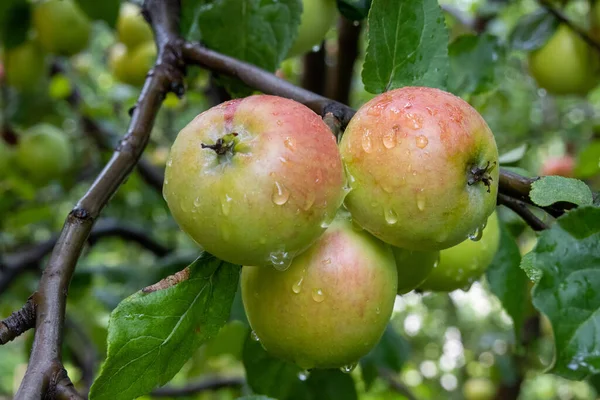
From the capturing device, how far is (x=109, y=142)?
188 centimetres

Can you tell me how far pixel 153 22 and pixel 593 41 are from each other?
3.00ft

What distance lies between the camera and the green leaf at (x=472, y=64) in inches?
42.7

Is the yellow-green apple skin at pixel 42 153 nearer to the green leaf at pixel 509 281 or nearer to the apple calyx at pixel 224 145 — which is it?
the green leaf at pixel 509 281

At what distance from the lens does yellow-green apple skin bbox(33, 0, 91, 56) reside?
1460 millimetres

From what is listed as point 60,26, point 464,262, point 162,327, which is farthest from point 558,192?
point 60,26

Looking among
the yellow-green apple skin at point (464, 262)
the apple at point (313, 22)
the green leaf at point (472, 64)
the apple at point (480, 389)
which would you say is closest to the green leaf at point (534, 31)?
the green leaf at point (472, 64)

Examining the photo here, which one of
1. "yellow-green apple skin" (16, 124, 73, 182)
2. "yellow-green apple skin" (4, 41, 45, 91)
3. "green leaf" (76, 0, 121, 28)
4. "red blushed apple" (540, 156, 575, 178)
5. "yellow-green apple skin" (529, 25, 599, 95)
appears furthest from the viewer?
"red blushed apple" (540, 156, 575, 178)

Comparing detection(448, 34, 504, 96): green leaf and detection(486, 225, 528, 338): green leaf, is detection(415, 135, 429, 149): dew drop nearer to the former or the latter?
detection(486, 225, 528, 338): green leaf

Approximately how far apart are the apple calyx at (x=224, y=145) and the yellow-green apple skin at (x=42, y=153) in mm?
1394

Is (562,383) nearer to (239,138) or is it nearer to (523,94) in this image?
(523,94)

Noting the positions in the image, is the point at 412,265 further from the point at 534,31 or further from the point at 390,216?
the point at 534,31

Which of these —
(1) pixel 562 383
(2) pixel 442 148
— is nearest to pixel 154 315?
(2) pixel 442 148

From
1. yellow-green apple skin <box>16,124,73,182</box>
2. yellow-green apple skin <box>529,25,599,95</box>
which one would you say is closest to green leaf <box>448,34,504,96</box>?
yellow-green apple skin <box>529,25,599,95</box>

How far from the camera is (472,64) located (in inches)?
43.4
